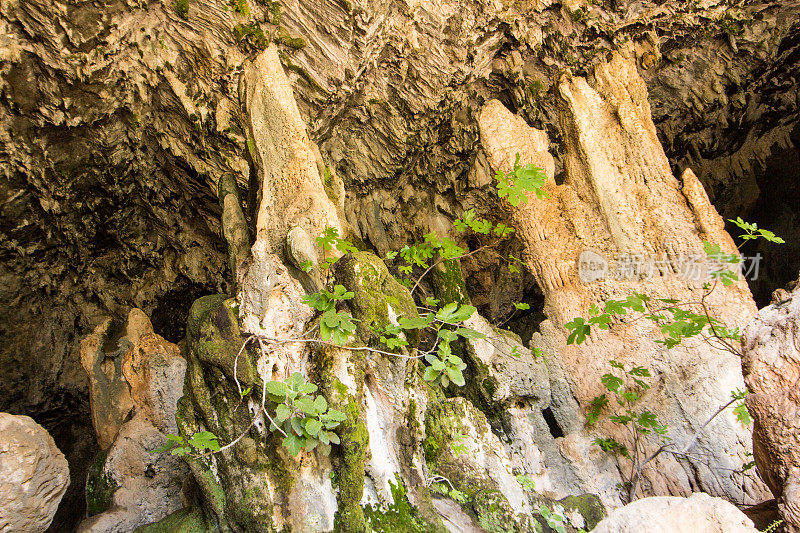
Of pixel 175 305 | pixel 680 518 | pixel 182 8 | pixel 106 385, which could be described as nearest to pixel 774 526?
pixel 680 518

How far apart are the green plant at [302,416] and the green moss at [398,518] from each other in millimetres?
558

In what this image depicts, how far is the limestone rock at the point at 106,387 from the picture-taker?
499 centimetres

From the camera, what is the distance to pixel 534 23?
5.73 meters

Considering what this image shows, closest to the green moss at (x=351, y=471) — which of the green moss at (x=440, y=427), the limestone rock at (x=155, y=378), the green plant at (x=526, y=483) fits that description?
the green moss at (x=440, y=427)

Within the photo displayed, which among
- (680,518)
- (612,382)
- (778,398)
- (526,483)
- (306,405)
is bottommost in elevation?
(526,483)

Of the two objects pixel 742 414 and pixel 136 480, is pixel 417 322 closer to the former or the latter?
pixel 742 414

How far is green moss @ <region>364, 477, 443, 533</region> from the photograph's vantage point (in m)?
2.62

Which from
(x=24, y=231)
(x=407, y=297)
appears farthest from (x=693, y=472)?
(x=24, y=231)

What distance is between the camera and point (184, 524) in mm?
2893

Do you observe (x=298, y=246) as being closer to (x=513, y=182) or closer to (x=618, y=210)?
(x=513, y=182)

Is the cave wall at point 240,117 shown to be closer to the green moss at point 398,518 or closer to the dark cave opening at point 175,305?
the dark cave opening at point 175,305

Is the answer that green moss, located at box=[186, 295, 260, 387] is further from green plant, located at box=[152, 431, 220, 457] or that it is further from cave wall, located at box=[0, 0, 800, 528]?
cave wall, located at box=[0, 0, 800, 528]

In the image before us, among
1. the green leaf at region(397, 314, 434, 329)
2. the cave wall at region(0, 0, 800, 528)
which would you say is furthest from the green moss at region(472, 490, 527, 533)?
the cave wall at region(0, 0, 800, 528)

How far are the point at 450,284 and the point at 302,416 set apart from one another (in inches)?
138
